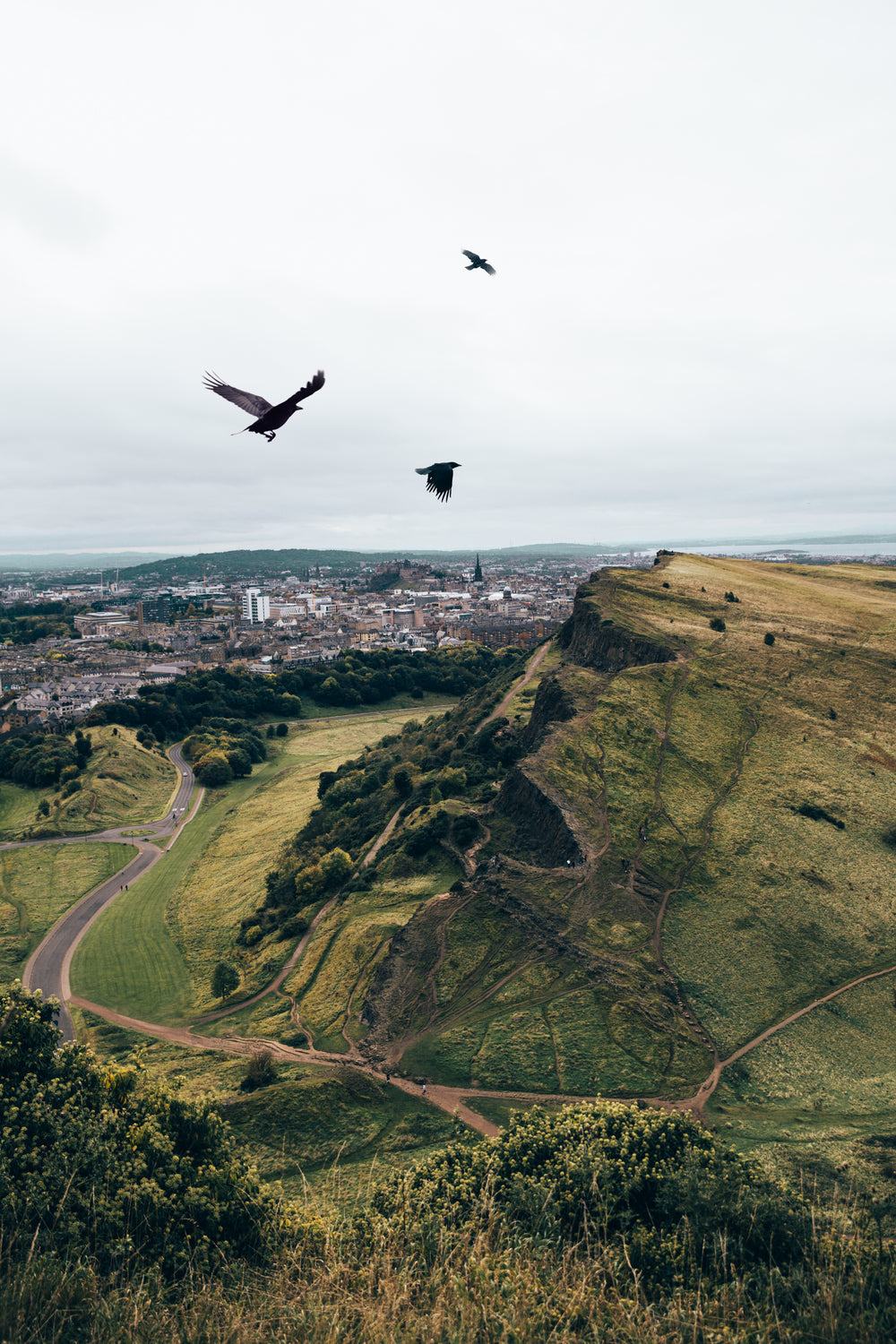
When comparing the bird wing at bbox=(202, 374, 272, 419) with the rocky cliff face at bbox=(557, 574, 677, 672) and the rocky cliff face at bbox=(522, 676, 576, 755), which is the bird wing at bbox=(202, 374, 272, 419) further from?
the rocky cliff face at bbox=(557, 574, 677, 672)

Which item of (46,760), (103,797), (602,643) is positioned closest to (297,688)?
(46,760)

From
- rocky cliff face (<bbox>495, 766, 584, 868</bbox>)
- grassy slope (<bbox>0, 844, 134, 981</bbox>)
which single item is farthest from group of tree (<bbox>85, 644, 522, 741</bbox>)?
rocky cliff face (<bbox>495, 766, 584, 868</bbox>)

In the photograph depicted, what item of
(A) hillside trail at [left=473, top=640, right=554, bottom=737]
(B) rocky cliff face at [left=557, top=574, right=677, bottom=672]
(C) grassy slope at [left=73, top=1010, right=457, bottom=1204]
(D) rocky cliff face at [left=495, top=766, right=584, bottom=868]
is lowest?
(C) grassy slope at [left=73, top=1010, right=457, bottom=1204]

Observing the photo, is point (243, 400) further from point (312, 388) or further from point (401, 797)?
point (401, 797)

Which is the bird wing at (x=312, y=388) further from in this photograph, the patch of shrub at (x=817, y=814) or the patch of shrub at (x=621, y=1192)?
the patch of shrub at (x=817, y=814)

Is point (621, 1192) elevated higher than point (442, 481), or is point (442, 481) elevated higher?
point (442, 481)

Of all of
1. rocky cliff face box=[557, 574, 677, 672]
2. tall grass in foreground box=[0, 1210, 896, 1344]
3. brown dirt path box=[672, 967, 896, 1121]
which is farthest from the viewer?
rocky cliff face box=[557, 574, 677, 672]

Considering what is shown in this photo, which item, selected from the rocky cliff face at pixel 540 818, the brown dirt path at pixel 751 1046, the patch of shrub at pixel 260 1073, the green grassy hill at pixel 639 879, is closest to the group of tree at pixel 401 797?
the green grassy hill at pixel 639 879
